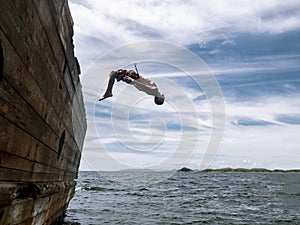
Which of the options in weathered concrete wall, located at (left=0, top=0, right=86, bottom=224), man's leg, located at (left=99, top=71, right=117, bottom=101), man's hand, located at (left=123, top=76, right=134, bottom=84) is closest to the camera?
weathered concrete wall, located at (left=0, top=0, right=86, bottom=224)

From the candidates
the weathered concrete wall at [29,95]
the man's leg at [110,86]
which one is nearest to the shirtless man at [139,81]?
the man's leg at [110,86]

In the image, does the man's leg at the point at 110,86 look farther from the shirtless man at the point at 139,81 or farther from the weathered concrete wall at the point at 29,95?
the weathered concrete wall at the point at 29,95

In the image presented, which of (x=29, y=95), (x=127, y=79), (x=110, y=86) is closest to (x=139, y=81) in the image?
(x=127, y=79)

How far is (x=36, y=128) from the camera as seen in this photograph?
4.34 m

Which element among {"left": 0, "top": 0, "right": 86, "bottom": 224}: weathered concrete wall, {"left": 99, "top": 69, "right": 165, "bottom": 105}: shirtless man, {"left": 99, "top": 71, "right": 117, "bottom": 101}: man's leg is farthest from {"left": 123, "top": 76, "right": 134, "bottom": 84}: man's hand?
{"left": 0, "top": 0, "right": 86, "bottom": 224}: weathered concrete wall

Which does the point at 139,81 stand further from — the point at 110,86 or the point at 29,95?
the point at 29,95

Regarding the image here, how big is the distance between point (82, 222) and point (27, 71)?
1233 cm

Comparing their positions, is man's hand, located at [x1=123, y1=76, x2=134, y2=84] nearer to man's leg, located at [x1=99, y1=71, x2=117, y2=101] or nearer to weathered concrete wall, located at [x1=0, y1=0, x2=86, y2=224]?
man's leg, located at [x1=99, y1=71, x2=117, y2=101]

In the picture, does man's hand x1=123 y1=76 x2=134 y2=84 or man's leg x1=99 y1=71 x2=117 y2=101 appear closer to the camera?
man's hand x1=123 y1=76 x2=134 y2=84

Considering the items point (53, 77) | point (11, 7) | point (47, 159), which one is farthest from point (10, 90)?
point (47, 159)

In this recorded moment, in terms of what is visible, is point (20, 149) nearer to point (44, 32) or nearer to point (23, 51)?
point (23, 51)

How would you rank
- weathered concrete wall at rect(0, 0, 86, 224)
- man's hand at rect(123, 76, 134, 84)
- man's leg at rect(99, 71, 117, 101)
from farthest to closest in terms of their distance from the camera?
man's leg at rect(99, 71, 117, 101) → man's hand at rect(123, 76, 134, 84) → weathered concrete wall at rect(0, 0, 86, 224)

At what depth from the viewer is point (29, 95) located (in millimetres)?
3760

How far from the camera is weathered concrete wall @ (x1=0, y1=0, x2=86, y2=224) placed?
3.10 metres
